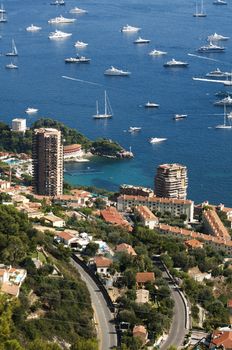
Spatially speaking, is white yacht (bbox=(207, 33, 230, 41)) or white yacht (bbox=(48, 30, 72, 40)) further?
white yacht (bbox=(48, 30, 72, 40))

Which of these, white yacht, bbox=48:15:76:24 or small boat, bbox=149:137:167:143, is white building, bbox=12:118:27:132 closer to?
small boat, bbox=149:137:167:143

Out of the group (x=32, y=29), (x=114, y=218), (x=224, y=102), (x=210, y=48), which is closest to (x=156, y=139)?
(x=224, y=102)

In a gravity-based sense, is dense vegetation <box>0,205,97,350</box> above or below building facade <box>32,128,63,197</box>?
above

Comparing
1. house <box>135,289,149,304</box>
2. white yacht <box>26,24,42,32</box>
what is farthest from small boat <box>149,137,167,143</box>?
white yacht <box>26,24,42,32</box>

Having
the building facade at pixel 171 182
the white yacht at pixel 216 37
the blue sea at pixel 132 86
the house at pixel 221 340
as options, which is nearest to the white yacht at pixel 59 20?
the blue sea at pixel 132 86

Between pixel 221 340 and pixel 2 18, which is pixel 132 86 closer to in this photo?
pixel 2 18

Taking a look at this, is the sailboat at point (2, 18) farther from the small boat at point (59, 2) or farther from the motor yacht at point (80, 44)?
the motor yacht at point (80, 44)
